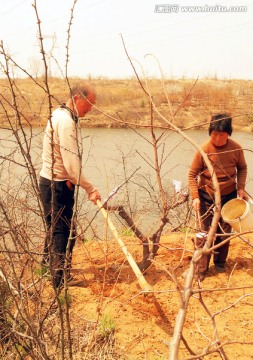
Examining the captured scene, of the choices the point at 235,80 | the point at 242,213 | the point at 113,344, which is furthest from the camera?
the point at 235,80

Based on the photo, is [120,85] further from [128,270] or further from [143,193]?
[128,270]

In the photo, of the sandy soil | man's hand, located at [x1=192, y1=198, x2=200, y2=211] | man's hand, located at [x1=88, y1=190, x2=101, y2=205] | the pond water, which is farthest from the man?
the pond water

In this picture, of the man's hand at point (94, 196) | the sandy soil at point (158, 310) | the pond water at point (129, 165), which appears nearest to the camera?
the sandy soil at point (158, 310)

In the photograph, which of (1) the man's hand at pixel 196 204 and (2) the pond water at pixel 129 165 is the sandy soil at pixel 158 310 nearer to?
(1) the man's hand at pixel 196 204

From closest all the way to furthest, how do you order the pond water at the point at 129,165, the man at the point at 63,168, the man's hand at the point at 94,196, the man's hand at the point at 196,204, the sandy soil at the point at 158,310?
the sandy soil at the point at 158,310 → the man at the point at 63,168 → the man's hand at the point at 94,196 → the man's hand at the point at 196,204 → the pond water at the point at 129,165

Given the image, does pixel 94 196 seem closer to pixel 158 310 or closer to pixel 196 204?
pixel 196 204

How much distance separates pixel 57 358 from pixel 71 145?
4.94 feet

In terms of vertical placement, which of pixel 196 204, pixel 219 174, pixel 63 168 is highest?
pixel 63 168

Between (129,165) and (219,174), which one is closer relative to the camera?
(219,174)

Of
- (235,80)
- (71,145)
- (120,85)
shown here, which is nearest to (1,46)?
(71,145)

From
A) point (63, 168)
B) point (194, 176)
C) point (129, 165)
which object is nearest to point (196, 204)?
point (194, 176)

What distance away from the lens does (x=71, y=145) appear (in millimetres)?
3086

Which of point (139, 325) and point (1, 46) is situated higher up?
point (1, 46)

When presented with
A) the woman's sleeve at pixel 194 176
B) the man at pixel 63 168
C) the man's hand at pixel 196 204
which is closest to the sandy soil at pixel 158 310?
the man at pixel 63 168
